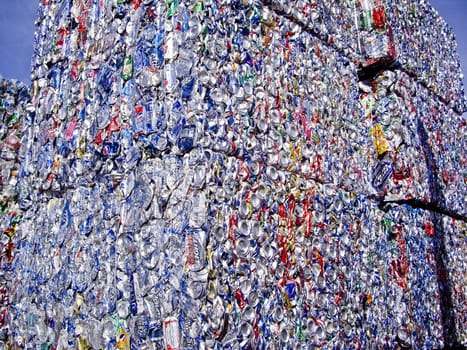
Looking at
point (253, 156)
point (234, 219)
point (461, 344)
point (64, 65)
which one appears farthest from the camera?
point (461, 344)

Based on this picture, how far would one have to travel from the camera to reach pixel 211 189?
1375mm

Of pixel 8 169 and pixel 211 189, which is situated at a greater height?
pixel 8 169

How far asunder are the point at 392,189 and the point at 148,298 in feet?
4.30

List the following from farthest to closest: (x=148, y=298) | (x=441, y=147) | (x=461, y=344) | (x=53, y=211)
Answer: (x=441, y=147) → (x=461, y=344) → (x=53, y=211) → (x=148, y=298)

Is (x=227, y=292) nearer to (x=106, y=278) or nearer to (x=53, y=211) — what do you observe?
(x=106, y=278)

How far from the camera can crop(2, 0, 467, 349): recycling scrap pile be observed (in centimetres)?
136

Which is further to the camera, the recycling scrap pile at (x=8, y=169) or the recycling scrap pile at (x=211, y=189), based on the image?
the recycling scrap pile at (x=8, y=169)

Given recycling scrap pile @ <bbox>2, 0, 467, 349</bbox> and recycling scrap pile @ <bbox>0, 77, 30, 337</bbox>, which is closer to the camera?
recycling scrap pile @ <bbox>2, 0, 467, 349</bbox>

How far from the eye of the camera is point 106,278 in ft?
4.75

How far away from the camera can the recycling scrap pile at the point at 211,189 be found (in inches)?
53.5

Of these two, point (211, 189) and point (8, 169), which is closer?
point (211, 189)

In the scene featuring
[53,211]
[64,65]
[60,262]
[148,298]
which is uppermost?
[64,65]

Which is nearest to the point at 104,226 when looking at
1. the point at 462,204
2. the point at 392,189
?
the point at 392,189

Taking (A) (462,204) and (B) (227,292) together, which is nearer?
(B) (227,292)
